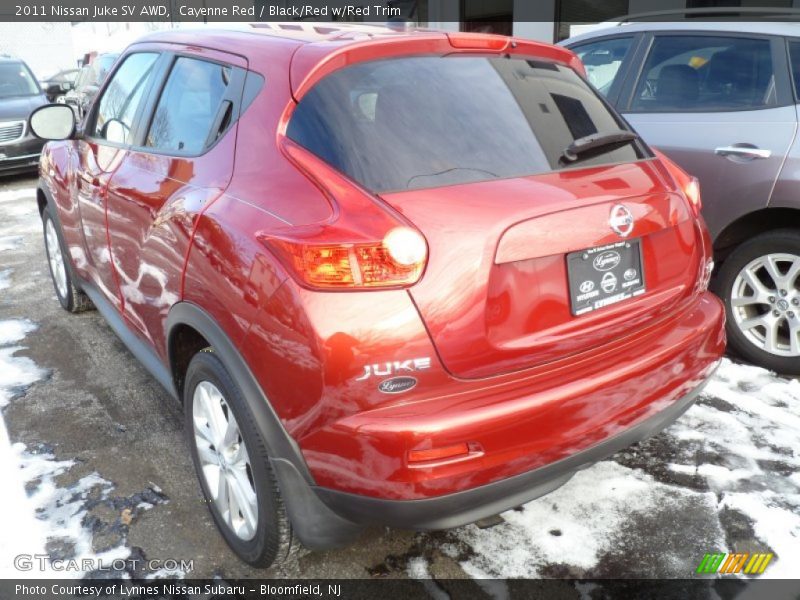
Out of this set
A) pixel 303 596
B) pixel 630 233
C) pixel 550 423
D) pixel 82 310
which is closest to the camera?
pixel 550 423

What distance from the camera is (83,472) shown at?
2.93m

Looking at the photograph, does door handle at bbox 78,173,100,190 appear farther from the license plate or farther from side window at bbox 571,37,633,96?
side window at bbox 571,37,633,96

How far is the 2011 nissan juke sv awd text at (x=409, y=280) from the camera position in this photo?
178 centimetres

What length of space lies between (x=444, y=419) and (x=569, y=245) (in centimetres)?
64

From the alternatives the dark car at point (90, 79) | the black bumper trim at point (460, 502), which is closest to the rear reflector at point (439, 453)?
the black bumper trim at point (460, 502)

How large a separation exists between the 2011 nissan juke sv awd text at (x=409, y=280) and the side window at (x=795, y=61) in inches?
62.0

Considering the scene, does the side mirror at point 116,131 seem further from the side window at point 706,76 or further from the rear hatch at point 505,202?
the side window at point 706,76

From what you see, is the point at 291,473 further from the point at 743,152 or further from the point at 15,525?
the point at 743,152

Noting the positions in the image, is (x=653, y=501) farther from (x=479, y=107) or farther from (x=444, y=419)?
→ (x=479, y=107)

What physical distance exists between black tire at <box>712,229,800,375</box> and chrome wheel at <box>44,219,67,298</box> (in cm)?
420

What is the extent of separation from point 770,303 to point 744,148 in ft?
2.82

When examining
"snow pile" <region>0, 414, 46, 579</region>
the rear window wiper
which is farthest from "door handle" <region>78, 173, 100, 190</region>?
the rear window wiper

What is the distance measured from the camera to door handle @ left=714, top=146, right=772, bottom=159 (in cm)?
351

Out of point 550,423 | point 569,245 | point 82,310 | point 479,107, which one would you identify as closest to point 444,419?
point 550,423
